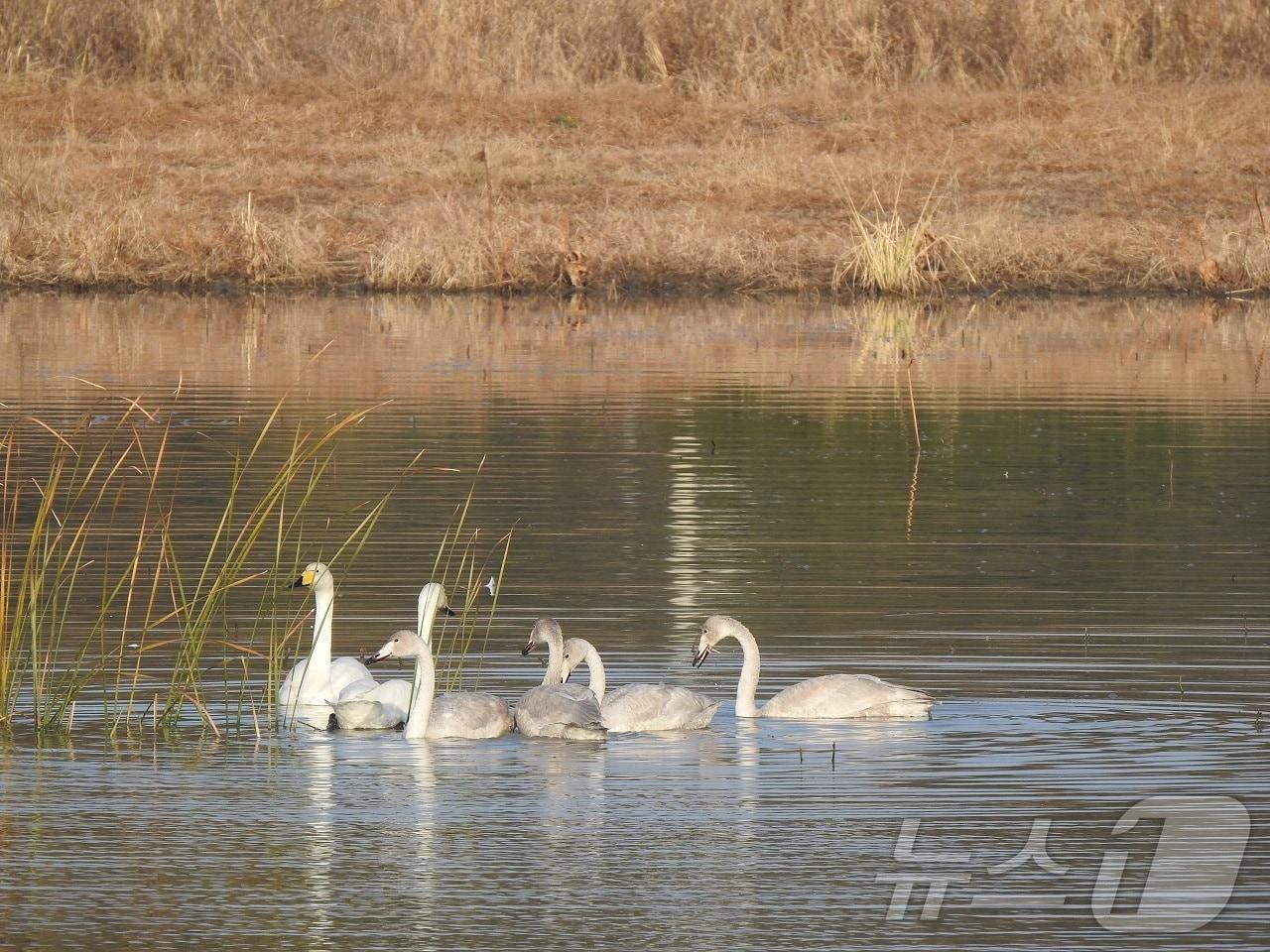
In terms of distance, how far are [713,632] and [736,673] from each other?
0.91m

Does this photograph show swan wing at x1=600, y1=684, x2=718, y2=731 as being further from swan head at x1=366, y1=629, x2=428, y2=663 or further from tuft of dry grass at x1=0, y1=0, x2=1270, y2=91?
tuft of dry grass at x1=0, y1=0, x2=1270, y2=91

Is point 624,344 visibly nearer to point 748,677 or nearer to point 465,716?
point 748,677

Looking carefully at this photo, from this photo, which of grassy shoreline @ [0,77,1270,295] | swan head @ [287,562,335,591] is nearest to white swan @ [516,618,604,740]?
swan head @ [287,562,335,591]

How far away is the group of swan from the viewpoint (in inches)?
386

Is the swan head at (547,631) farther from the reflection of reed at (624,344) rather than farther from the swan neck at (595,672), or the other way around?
the reflection of reed at (624,344)

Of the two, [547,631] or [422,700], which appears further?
[547,631]

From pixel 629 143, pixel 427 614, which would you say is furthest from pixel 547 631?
pixel 629 143

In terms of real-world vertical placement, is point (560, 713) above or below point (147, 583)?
above

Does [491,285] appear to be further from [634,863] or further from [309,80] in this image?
[634,863]

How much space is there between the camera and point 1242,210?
3228cm

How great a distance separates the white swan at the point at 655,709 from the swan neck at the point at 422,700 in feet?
2.12

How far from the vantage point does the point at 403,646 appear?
10.2m

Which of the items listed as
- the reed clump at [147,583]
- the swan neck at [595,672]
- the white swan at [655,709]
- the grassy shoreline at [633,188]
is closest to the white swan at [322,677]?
the reed clump at [147,583]

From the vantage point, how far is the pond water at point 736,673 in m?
7.49
